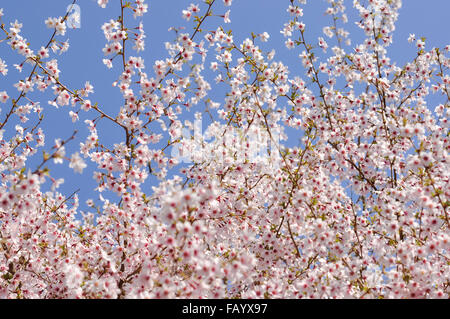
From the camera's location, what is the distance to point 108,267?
5621mm

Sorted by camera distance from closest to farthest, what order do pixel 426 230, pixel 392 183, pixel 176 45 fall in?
pixel 426 230
pixel 176 45
pixel 392 183

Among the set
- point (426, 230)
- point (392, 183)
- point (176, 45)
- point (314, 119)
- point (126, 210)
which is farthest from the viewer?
point (314, 119)

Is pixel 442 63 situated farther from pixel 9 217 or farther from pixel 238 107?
pixel 9 217

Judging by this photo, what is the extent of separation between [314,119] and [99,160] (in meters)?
4.60

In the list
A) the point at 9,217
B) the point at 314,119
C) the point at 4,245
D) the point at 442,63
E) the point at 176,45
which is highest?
the point at 442,63

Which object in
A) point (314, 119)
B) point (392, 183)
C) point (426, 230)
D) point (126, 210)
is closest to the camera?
point (426, 230)

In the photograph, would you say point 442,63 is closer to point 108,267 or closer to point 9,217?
point 108,267

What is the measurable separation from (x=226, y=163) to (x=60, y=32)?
160 inches

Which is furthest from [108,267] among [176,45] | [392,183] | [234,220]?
[392,183]

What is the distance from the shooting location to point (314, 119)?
26.5 ft

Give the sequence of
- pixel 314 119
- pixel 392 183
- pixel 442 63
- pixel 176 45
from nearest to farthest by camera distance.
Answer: pixel 176 45 → pixel 392 183 → pixel 314 119 → pixel 442 63

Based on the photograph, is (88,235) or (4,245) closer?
(4,245)

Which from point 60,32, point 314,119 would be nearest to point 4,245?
point 60,32

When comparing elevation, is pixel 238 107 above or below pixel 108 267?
above
